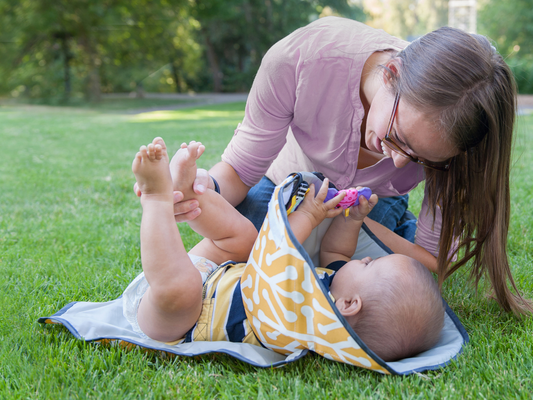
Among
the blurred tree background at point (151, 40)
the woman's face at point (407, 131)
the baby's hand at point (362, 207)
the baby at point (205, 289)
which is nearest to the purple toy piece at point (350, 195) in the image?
the baby's hand at point (362, 207)

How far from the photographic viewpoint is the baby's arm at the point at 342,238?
2043 millimetres

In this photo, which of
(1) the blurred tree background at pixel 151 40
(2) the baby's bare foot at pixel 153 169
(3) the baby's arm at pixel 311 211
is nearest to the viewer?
(2) the baby's bare foot at pixel 153 169

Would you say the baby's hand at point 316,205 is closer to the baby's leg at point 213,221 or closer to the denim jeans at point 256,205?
the baby's leg at point 213,221

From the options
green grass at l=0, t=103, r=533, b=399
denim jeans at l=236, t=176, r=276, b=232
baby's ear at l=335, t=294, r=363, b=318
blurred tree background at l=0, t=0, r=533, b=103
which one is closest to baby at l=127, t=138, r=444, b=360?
baby's ear at l=335, t=294, r=363, b=318

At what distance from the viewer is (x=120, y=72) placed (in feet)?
61.0

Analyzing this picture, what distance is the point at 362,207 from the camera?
77.7 inches

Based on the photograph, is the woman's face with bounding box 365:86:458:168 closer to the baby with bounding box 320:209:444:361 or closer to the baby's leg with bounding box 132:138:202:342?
the baby with bounding box 320:209:444:361

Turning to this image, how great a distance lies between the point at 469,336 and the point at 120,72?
18994mm

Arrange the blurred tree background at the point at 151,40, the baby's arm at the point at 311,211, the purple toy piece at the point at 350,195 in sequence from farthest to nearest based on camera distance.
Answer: the blurred tree background at the point at 151,40, the purple toy piece at the point at 350,195, the baby's arm at the point at 311,211

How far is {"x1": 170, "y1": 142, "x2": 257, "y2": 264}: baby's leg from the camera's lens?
5.35 ft

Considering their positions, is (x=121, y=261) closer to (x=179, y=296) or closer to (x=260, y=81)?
(x=179, y=296)

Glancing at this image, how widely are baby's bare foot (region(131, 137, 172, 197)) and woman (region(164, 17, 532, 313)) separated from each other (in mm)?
178

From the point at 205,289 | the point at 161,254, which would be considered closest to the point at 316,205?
the point at 205,289

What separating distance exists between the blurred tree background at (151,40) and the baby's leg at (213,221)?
40.7 ft
